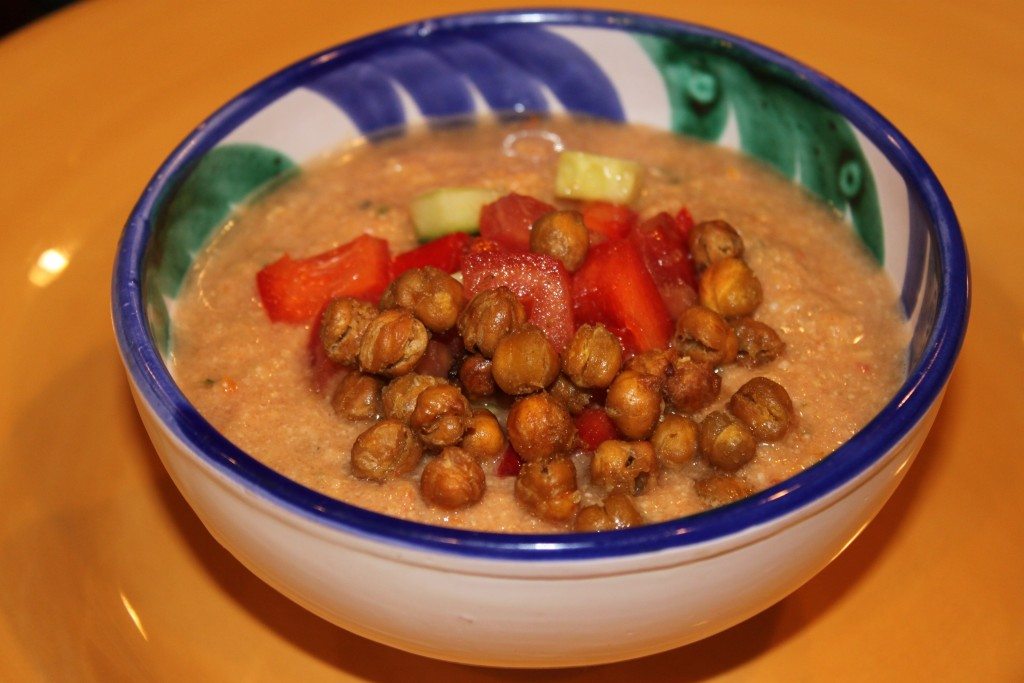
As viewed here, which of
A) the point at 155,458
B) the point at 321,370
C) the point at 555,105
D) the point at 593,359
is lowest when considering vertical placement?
the point at 155,458

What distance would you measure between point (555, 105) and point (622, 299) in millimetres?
1065

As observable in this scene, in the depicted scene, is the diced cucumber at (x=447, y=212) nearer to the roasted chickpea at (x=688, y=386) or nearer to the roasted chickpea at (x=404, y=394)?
the roasted chickpea at (x=404, y=394)

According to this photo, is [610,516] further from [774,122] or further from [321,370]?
[774,122]

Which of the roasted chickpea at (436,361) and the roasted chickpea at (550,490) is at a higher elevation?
the roasted chickpea at (436,361)

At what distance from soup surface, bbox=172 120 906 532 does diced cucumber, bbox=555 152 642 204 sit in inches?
2.3

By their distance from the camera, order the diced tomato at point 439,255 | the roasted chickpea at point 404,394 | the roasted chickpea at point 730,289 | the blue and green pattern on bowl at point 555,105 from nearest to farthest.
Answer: the roasted chickpea at point 404,394
the roasted chickpea at point 730,289
the diced tomato at point 439,255
the blue and green pattern on bowl at point 555,105

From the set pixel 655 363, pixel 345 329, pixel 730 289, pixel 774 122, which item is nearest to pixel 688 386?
pixel 655 363

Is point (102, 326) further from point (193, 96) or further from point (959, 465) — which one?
point (959, 465)

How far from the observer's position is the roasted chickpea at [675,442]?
6.98ft

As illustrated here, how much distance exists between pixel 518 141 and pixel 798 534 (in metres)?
1.60

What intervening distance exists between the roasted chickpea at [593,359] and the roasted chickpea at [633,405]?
3cm

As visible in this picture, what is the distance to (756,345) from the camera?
2.35 m

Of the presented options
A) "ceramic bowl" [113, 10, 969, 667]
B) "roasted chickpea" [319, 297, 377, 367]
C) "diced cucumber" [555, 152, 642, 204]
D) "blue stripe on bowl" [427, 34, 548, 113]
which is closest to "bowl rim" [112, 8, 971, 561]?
"ceramic bowl" [113, 10, 969, 667]

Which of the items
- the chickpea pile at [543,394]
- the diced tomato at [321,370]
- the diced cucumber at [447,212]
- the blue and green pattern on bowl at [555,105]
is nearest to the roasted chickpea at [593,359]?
the chickpea pile at [543,394]
